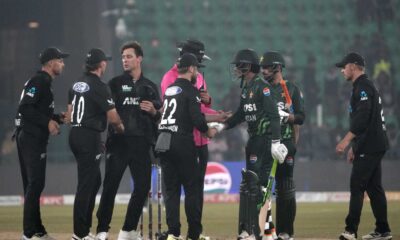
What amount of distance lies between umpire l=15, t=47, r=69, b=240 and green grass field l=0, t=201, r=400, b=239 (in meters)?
1.42

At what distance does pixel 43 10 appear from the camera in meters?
25.5

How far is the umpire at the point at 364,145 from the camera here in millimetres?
12422

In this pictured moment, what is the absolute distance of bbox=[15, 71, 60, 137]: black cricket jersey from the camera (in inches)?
475

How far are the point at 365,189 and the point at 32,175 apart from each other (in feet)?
14.7

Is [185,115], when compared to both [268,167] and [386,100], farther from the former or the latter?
[386,100]

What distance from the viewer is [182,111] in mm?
11406

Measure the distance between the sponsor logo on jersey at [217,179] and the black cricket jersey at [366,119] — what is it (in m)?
11.9

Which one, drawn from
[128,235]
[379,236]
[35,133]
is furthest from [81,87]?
[379,236]

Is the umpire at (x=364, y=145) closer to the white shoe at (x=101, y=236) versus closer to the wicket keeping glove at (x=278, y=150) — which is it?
the wicket keeping glove at (x=278, y=150)

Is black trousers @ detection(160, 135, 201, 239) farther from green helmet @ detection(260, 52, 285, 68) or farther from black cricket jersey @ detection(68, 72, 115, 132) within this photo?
green helmet @ detection(260, 52, 285, 68)

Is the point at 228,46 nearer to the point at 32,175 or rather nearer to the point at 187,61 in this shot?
the point at 32,175

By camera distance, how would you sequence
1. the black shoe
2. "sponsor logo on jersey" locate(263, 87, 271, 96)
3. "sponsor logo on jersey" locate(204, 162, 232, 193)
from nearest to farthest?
"sponsor logo on jersey" locate(263, 87, 271, 96)
the black shoe
"sponsor logo on jersey" locate(204, 162, 232, 193)

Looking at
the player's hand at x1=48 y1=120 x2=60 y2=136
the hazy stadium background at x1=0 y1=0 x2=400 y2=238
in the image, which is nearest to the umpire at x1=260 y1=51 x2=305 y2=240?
the player's hand at x1=48 y1=120 x2=60 y2=136

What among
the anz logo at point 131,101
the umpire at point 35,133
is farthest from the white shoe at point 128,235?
the anz logo at point 131,101
